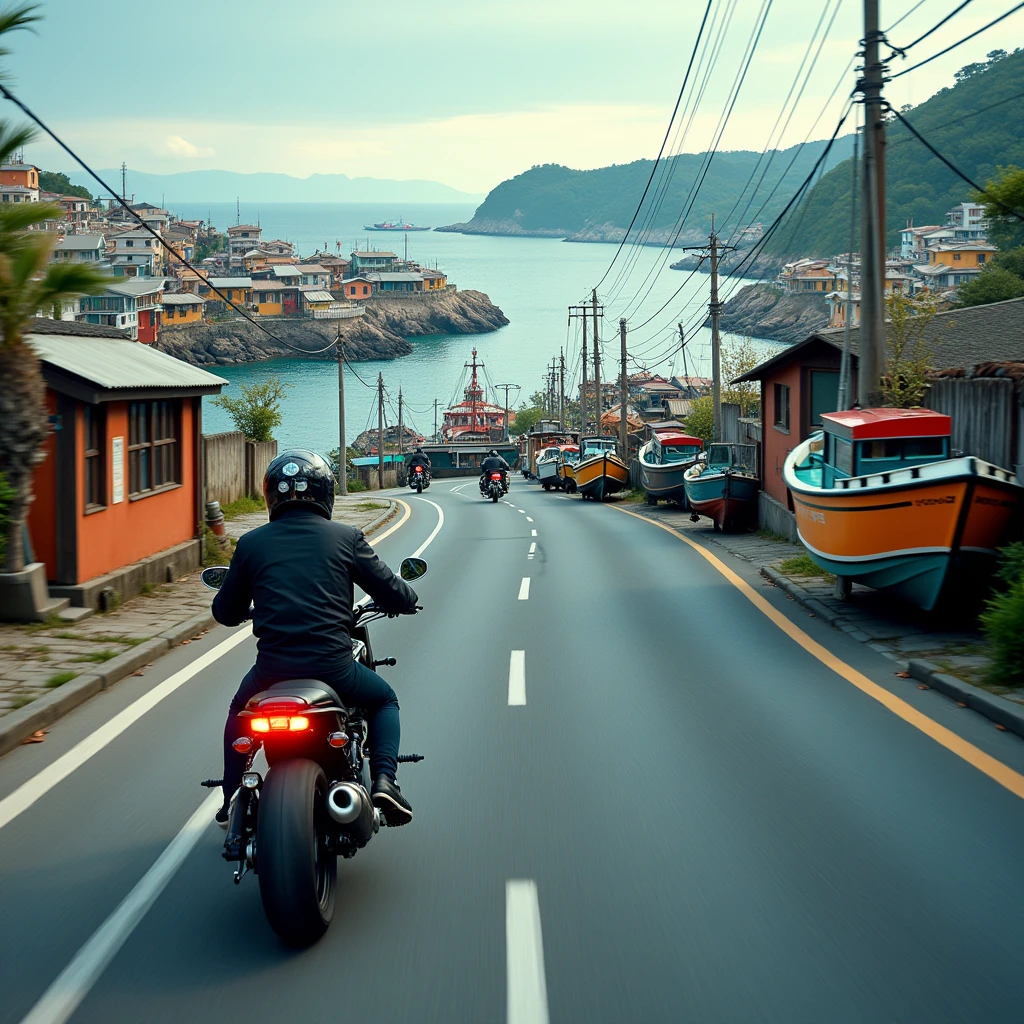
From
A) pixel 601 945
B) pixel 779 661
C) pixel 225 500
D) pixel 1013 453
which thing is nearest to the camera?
pixel 601 945

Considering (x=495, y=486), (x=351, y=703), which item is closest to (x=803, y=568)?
(x=351, y=703)

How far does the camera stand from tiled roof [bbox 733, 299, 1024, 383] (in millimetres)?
17906

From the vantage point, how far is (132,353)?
1628cm

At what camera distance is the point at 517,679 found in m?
10.1

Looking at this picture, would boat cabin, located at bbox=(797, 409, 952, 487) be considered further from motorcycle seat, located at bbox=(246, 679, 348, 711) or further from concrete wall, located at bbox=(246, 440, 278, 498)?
concrete wall, located at bbox=(246, 440, 278, 498)

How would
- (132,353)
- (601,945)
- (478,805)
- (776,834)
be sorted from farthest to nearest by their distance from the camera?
(132,353) < (478,805) < (776,834) < (601,945)

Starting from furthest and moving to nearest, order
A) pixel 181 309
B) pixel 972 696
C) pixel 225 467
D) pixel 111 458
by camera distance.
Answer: pixel 181 309 < pixel 225 467 < pixel 111 458 < pixel 972 696

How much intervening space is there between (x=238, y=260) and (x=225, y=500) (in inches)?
6577

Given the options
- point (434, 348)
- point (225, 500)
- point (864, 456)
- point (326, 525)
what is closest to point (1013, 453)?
point (864, 456)

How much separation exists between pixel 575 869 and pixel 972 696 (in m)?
4.26

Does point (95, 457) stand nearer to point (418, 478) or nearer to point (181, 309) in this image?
point (418, 478)

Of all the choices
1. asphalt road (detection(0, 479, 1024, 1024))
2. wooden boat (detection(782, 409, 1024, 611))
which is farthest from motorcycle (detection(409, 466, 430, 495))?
asphalt road (detection(0, 479, 1024, 1024))

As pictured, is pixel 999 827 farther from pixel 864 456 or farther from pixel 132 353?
pixel 132 353

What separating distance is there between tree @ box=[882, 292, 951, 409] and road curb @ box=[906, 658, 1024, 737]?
22.2ft
